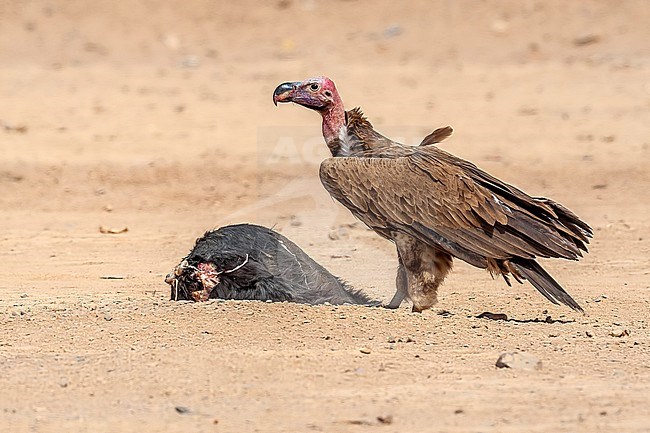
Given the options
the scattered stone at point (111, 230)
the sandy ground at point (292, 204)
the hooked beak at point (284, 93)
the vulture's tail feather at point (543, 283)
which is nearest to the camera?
the sandy ground at point (292, 204)

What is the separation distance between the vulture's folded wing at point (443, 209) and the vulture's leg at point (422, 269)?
0.12 meters

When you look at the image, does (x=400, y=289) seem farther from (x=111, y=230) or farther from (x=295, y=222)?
(x=111, y=230)

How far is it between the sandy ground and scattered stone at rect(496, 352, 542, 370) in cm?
4

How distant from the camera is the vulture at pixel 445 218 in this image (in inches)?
257

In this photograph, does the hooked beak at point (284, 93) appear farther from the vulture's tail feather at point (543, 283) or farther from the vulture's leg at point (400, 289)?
the vulture's tail feather at point (543, 283)

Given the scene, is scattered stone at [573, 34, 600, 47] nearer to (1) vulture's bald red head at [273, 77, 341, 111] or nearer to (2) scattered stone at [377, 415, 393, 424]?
(1) vulture's bald red head at [273, 77, 341, 111]

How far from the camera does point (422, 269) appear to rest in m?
6.77

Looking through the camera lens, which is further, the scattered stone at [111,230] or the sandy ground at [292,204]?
the scattered stone at [111,230]

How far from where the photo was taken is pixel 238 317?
6.22 meters

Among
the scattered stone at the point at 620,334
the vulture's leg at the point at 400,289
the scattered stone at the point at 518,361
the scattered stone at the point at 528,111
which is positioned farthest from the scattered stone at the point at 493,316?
the scattered stone at the point at 528,111

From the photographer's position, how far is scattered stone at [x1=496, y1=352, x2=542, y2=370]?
18.2 feet

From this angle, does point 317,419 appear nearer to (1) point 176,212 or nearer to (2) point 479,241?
(2) point 479,241

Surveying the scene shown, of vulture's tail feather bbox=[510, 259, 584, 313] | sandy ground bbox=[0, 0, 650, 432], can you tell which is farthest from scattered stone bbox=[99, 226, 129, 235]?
vulture's tail feather bbox=[510, 259, 584, 313]

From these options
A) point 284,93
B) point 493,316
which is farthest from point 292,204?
point 493,316
